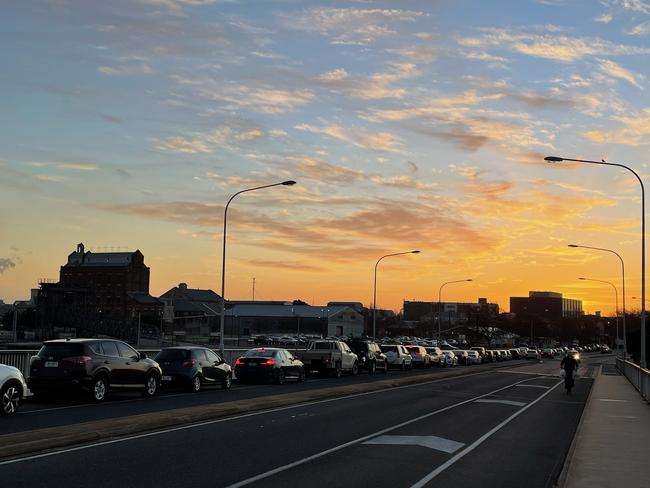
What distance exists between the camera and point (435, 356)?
58906 millimetres

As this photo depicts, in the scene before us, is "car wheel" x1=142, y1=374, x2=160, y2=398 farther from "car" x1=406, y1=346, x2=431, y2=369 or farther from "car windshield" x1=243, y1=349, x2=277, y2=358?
"car" x1=406, y1=346, x2=431, y2=369

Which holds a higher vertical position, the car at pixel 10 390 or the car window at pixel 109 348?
the car window at pixel 109 348

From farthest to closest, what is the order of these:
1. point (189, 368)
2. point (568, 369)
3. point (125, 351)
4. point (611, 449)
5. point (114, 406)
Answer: point (568, 369) < point (189, 368) < point (125, 351) < point (114, 406) < point (611, 449)

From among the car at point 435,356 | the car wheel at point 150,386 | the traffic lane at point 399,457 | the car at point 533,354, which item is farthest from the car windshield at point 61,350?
A: the car at point 533,354

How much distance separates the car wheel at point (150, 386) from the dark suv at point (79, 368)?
0.79m

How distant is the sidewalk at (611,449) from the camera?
10.6 m

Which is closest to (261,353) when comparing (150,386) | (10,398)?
(150,386)

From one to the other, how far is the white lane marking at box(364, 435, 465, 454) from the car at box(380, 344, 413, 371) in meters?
34.3

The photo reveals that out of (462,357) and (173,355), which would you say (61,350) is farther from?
(462,357)

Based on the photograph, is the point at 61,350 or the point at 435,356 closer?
the point at 61,350

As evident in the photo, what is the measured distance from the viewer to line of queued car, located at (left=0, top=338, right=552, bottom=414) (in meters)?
19.8

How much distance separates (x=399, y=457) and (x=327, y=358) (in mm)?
24135

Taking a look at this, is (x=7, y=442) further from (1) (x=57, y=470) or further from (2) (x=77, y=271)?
(2) (x=77, y=271)

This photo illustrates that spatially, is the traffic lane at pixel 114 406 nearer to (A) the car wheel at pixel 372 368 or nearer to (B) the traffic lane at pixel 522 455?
(B) the traffic lane at pixel 522 455
